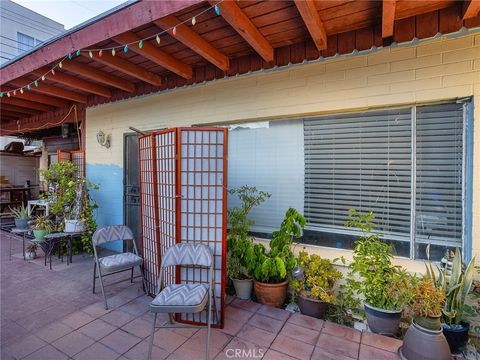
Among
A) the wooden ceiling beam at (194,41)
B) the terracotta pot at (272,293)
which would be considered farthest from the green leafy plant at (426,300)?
the wooden ceiling beam at (194,41)

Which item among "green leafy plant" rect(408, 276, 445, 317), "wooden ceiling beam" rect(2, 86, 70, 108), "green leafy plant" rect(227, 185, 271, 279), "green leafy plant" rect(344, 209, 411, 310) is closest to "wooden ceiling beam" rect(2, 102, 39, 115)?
"wooden ceiling beam" rect(2, 86, 70, 108)

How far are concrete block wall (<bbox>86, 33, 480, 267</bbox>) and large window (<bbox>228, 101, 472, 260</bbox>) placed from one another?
146 mm

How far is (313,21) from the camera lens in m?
2.04

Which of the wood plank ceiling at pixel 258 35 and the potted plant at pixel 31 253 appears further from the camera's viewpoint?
the potted plant at pixel 31 253

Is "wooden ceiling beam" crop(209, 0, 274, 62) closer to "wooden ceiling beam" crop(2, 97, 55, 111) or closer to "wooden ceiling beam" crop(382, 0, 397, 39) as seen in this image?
"wooden ceiling beam" crop(382, 0, 397, 39)

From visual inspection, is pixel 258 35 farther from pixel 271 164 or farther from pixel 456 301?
pixel 456 301

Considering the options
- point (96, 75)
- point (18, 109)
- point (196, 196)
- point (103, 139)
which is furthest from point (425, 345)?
point (18, 109)

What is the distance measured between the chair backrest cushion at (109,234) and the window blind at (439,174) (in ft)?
10.6

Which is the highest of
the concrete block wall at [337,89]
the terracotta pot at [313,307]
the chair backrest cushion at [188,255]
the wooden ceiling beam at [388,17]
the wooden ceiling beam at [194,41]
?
the wooden ceiling beam at [194,41]

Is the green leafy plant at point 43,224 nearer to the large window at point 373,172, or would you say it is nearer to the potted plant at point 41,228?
the potted plant at point 41,228

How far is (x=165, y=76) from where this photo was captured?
3660mm

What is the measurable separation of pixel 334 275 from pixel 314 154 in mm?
1327

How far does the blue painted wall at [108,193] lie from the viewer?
450 centimetres

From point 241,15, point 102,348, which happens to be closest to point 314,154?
point 241,15
